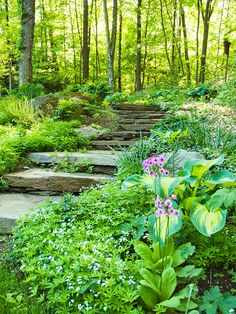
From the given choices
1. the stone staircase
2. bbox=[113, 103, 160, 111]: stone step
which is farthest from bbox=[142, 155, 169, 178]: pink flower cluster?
bbox=[113, 103, 160, 111]: stone step

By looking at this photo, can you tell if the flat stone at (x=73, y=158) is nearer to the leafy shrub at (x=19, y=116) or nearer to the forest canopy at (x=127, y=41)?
the leafy shrub at (x=19, y=116)

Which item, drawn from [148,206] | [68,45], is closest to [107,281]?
[148,206]

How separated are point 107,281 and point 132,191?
3.72 feet

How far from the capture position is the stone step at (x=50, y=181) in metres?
3.65

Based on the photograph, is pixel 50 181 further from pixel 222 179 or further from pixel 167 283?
pixel 167 283

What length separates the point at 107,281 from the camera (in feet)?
5.91

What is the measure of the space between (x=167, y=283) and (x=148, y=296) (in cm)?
13

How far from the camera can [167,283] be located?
5.96ft

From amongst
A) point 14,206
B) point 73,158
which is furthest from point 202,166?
point 73,158

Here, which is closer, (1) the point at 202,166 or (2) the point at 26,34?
(1) the point at 202,166

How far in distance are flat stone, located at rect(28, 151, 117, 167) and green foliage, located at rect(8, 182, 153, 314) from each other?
3.97ft

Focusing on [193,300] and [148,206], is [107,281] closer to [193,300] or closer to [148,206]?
[193,300]

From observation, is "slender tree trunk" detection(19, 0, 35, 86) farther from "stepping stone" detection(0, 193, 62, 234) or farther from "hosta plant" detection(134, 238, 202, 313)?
"hosta plant" detection(134, 238, 202, 313)

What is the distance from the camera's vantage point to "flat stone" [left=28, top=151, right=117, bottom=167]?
4.12 meters
